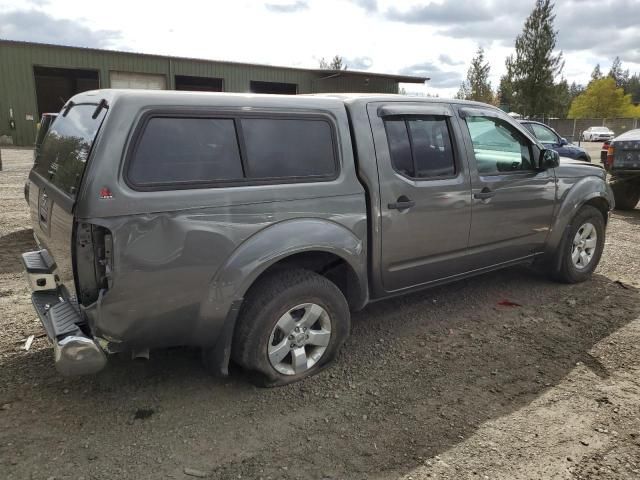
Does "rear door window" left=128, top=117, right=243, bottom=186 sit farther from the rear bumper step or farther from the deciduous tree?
the deciduous tree

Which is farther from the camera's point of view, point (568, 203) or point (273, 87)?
point (273, 87)

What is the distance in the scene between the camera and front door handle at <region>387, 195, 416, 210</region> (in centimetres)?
359

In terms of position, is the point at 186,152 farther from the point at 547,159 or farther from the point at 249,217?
the point at 547,159

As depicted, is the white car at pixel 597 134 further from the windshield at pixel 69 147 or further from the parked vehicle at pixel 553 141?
the windshield at pixel 69 147

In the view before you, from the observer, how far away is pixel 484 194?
4164 mm

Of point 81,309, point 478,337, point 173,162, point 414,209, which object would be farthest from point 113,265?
point 478,337

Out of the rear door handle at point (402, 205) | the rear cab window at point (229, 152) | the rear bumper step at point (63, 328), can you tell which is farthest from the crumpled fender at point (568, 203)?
the rear bumper step at point (63, 328)

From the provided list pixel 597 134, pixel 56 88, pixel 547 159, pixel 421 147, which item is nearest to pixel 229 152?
pixel 421 147

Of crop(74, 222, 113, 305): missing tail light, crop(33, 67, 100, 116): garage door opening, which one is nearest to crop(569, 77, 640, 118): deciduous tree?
crop(33, 67, 100, 116): garage door opening

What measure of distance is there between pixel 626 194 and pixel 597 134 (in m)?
33.4

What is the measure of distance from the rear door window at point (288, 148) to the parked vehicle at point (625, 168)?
8.09m

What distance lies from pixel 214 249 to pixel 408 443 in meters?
1.50

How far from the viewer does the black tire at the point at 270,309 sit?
9.96 feet

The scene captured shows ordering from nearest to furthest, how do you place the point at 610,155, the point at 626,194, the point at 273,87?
the point at 610,155
the point at 626,194
the point at 273,87
